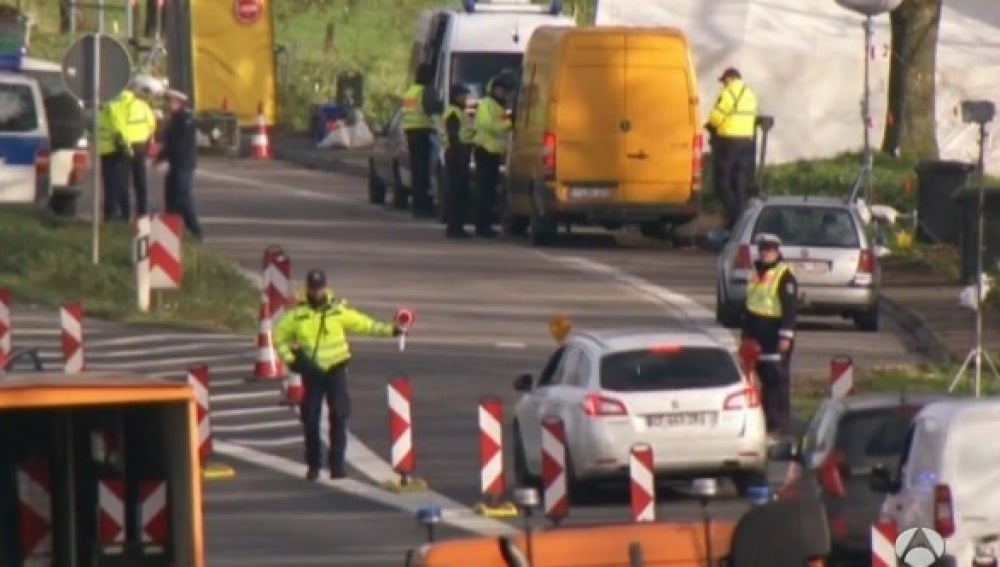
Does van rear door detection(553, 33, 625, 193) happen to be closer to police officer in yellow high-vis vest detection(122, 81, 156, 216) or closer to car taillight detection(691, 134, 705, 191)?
car taillight detection(691, 134, 705, 191)

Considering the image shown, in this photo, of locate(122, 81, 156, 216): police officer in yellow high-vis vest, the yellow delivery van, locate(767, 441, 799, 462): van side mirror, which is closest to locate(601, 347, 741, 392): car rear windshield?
locate(767, 441, 799, 462): van side mirror

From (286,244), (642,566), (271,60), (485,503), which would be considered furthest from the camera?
(271,60)

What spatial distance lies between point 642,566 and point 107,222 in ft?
76.5

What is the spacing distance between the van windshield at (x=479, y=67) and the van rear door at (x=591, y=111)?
150 inches

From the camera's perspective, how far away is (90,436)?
550 inches

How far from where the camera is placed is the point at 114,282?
114 feet

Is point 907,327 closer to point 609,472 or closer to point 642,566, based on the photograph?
point 609,472

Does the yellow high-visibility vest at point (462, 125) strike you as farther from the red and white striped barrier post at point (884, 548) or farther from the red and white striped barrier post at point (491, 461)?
the red and white striped barrier post at point (884, 548)

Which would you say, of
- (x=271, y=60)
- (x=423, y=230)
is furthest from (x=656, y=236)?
(x=271, y=60)

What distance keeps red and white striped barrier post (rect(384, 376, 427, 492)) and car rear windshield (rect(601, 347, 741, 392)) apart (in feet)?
4.78

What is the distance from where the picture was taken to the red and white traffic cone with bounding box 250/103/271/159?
60.1 metres

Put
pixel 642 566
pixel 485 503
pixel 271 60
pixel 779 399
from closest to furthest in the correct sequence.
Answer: pixel 642 566 → pixel 485 503 → pixel 779 399 → pixel 271 60

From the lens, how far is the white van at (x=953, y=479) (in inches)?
680

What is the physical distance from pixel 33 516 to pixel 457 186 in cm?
2862
